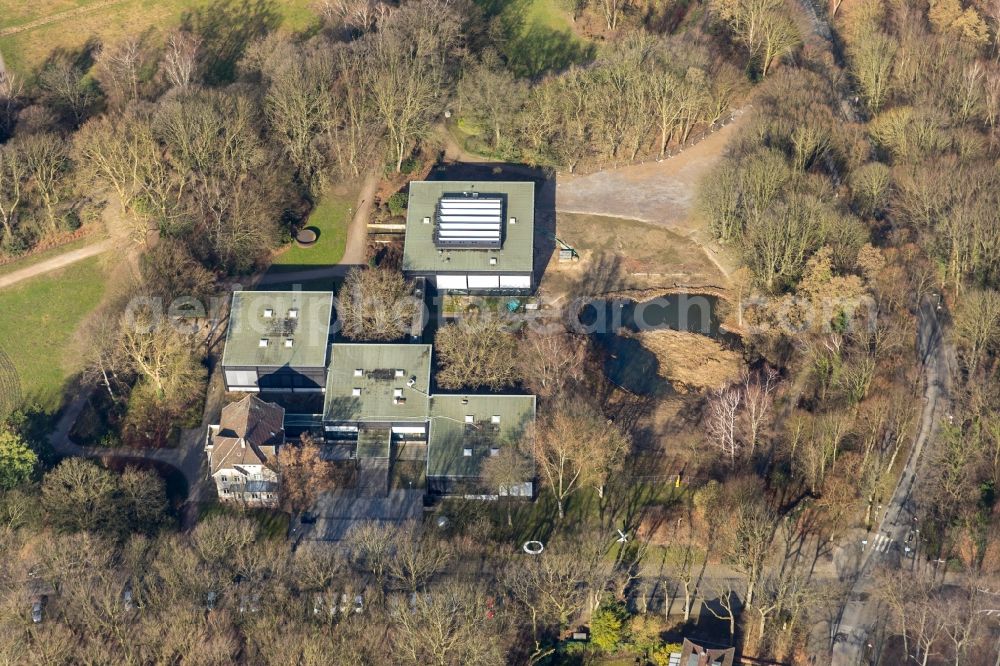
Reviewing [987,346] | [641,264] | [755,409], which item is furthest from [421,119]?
[987,346]

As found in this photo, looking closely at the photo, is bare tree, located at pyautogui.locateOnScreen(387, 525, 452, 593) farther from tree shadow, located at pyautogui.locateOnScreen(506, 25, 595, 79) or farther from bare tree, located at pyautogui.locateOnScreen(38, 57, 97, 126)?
bare tree, located at pyautogui.locateOnScreen(38, 57, 97, 126)

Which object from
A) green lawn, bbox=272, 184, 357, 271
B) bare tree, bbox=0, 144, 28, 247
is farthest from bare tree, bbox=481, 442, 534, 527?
bare tree, bbox=0, 144, 28, 247

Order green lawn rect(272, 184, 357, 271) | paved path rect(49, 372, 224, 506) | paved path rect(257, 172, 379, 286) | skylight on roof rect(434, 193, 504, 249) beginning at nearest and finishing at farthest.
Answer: paved path rect(49, 372, 224, 506) → skylight on roof rect(434, 193, 504, 249) → paved path rect(257, 172, 379, 286) → green lawn rect(272, 184, 357, 271)

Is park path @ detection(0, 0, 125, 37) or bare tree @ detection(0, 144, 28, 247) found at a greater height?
park path @ detection(0, 0, 125, 37)

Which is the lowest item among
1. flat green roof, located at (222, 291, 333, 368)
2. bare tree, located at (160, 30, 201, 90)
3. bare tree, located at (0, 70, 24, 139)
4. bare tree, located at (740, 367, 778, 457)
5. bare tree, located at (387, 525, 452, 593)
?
bare tree, located at (387, 525, 452, 593)

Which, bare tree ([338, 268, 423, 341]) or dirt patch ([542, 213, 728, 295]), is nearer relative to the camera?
bare tree ([338, 268, 423, 341])

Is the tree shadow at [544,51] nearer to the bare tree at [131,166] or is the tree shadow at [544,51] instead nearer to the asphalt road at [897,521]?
the bare tree at [131,166]

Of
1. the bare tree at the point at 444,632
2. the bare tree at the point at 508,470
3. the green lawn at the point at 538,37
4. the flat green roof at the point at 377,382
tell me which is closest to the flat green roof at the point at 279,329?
the flat green roof at the point at 377,382
